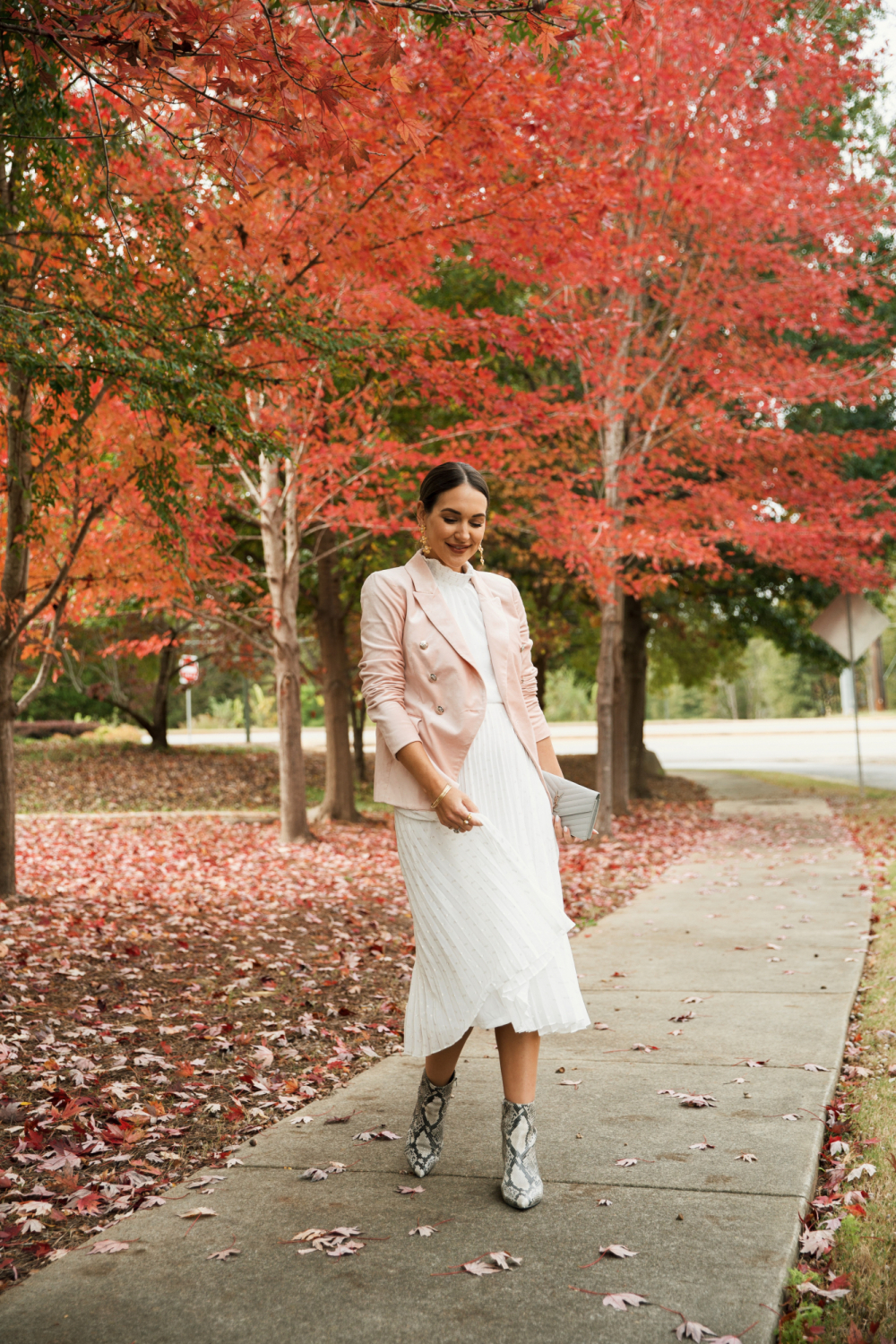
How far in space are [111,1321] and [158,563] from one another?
29.2ft

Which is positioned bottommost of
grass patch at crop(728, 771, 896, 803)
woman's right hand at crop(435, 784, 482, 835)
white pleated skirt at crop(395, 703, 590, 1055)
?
grass patch at crop(728, 771, 896, 803)

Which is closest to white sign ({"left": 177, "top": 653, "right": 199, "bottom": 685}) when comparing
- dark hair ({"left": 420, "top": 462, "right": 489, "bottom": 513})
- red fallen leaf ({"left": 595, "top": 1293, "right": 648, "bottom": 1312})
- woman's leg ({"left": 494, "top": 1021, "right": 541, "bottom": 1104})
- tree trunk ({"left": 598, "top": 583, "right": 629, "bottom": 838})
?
tree trunk ({"left": 598, "top": 583, "right": 629, "bottom": 838})

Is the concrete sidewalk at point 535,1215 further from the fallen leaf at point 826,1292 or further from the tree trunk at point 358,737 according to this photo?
the tree trunk at point 358,737

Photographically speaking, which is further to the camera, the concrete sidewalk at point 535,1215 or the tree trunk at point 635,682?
the tree trunk at point 635,682

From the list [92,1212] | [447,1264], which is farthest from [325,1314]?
[92,1212]

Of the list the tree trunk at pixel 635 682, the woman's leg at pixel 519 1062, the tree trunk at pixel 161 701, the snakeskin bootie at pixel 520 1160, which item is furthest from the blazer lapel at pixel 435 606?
the tree trunk at pixel 161 701

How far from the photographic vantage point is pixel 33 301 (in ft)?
20.0

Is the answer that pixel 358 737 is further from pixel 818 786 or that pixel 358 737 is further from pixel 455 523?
pixel 455 523

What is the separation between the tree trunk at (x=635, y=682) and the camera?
18188 millimetres

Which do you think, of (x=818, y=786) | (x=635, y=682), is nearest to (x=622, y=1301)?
(x=635, y=682)

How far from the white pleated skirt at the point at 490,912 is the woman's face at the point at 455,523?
48cm

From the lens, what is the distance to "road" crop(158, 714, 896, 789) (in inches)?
999

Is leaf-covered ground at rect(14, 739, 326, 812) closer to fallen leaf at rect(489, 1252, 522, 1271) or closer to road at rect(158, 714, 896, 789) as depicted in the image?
road at rect(158, 714, 896, 789)

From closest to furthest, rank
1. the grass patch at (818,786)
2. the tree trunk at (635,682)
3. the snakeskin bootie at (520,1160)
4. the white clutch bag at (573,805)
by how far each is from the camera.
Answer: the snakeskin bootie at (520,1160), the white clutch bag at (573,805), the grass patch at (818,786), the tree trunk at (635,682)
